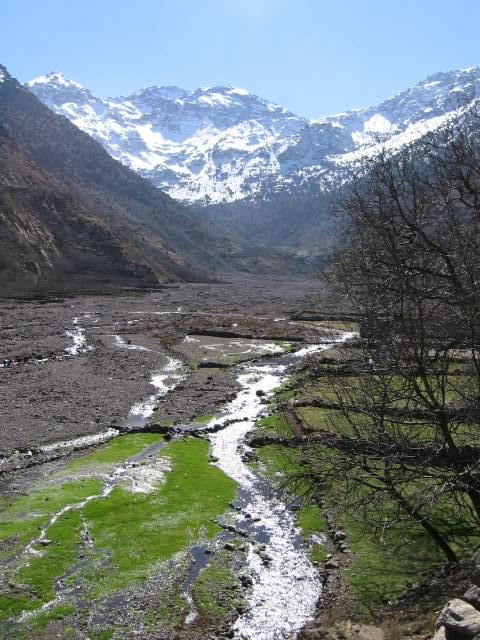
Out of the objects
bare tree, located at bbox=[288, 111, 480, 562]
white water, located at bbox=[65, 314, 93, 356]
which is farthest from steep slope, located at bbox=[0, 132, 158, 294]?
bare tree, located at bbox=[288, 111, 480, 562]

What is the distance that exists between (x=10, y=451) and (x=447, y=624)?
2497 cm

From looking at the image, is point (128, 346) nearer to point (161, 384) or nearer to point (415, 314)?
point (161, 384)

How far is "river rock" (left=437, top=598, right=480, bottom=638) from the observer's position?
31.5 feet

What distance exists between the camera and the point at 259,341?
76375 mm

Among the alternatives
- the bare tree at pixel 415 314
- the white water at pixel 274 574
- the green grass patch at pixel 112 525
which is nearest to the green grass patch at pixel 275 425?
the white water at pixel 274 574

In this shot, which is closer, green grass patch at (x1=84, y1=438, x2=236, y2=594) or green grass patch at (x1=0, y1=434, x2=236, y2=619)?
green grass patch at (x1=0, y1=434, x2=236, y2=619)

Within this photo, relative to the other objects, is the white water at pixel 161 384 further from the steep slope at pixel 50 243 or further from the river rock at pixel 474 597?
the steep slope at pixel 50 243

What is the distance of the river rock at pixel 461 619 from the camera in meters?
9.61

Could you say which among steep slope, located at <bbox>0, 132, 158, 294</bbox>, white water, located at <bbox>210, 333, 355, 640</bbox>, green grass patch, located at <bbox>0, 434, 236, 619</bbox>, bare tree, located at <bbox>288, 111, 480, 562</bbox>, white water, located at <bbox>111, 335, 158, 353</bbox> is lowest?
white water, located at <bbox>210, 333, 355, 640</bbox>

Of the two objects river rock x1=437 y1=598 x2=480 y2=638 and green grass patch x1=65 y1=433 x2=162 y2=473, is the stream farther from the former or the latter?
river rock x1=437 y1=598 x2=480 y2=638

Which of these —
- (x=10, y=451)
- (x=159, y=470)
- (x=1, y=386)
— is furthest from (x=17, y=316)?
(x=159, y=470)

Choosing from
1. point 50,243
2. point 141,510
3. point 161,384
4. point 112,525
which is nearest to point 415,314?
point 112,525

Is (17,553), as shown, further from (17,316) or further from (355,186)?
(17,316)

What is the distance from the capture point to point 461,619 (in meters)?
9.98
